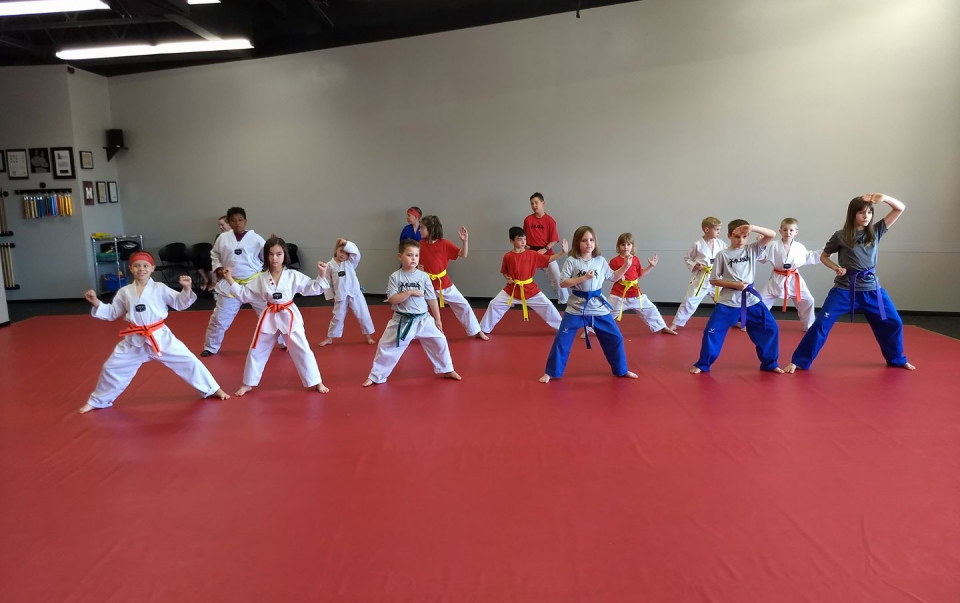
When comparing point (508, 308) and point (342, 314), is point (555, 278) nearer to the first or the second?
point (508, 308)

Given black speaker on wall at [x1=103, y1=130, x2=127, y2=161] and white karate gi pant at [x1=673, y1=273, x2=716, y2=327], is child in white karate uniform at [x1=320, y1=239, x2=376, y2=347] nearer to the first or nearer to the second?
white karate gi pant at [x1=673, y1=273, x2=716, y2=327]

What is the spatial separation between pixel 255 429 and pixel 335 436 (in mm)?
532

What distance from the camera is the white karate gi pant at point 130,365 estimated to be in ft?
13.5

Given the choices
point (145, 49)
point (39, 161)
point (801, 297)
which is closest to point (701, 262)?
point (801, 297)

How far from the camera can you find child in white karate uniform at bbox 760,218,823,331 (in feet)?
18.7

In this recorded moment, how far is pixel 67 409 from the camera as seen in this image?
4.21 metres

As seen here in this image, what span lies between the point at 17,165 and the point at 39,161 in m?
0.31

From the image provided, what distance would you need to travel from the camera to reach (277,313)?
14.4 feet

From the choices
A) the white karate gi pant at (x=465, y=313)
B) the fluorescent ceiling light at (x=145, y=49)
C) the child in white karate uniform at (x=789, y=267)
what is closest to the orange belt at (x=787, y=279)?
the child in white karate uniform at (x=789, y=267)

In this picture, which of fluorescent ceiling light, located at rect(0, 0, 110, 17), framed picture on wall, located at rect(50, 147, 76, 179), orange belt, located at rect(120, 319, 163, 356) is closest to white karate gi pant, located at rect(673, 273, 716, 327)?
orange belt, located at rect(120, 319, 163, 356)

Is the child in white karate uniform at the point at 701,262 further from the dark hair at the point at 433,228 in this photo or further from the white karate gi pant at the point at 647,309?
the dark hair at the point at 433,228

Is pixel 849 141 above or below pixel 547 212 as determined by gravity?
above

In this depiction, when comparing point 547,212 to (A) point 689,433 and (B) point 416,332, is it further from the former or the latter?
(A) point 689,433

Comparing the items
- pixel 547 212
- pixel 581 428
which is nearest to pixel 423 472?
pixel 581 428
